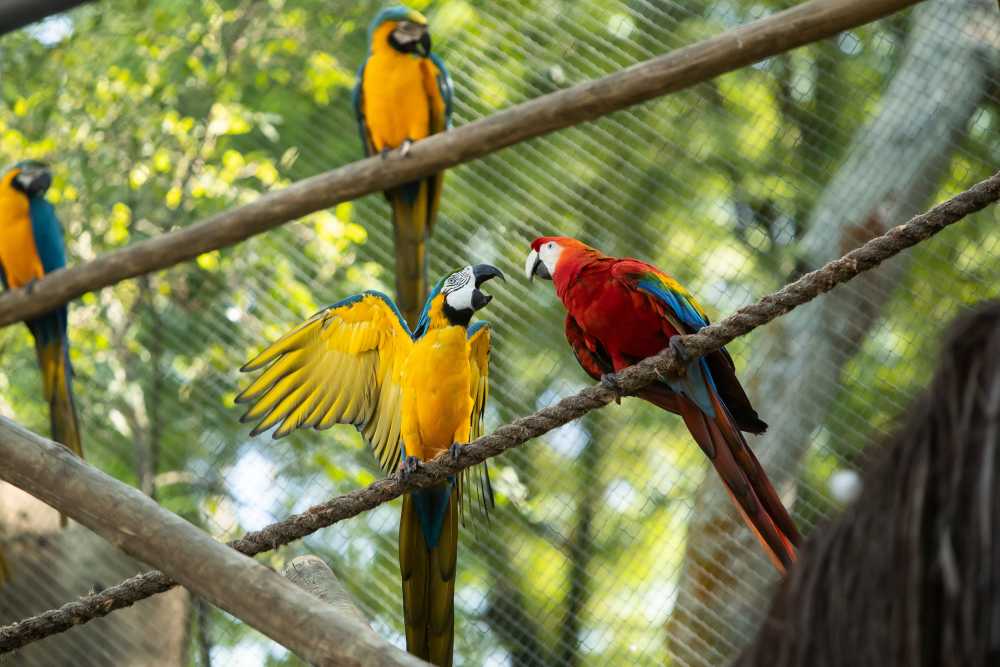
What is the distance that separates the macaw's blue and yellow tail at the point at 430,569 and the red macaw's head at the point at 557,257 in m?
0.37

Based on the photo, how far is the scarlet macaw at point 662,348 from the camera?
4.51 ft

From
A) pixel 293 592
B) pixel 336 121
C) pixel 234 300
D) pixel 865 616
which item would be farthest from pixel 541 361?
pixel 865 616

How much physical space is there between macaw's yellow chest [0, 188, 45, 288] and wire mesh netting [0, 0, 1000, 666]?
0.58ft

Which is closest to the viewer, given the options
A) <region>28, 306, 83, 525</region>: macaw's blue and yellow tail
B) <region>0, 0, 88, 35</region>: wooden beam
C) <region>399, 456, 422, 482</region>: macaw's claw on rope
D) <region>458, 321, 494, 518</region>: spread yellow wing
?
<region>0, 0, 88, 35</region>: wooden beam

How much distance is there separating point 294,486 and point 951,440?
212 centimetres

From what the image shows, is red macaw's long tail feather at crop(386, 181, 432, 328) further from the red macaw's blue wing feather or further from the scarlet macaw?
the red macaw's blue wing feather

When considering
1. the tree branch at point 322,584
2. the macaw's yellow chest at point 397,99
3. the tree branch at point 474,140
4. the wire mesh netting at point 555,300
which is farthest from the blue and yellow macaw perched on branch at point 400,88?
the tree branch at point 322,584

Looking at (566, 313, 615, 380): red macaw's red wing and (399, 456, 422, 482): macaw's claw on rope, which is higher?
(566, 313, 615, 380): red macaw's red wing

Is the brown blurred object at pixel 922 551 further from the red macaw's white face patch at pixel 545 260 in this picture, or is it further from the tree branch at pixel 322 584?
the red macaw's white face patch at pixel 545 260

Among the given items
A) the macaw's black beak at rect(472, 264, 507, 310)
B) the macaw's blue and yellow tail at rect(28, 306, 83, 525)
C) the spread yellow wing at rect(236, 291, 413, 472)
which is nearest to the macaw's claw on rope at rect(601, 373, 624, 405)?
the macaw's black beak at rect(472, 264, 507, 310)

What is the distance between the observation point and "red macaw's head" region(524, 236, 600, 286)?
5.42 feet

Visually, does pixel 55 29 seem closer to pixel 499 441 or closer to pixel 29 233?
pixel 29 233

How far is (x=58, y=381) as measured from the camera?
2.60 metres

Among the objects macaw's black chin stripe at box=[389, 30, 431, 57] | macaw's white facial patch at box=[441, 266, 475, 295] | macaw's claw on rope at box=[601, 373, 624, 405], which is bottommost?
macaw's black chin stripe at box=[389, 30, 431, 57]
